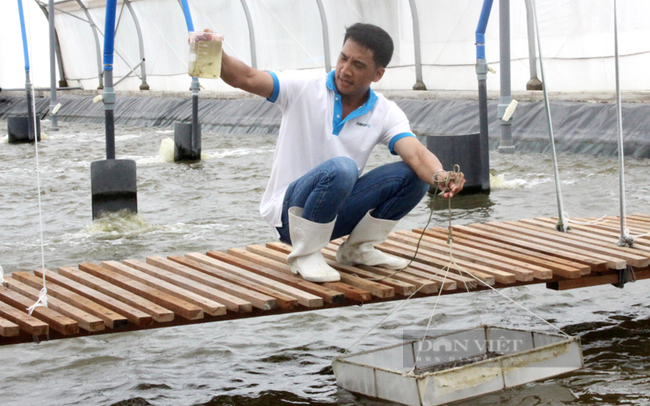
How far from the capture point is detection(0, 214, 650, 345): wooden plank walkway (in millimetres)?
3635

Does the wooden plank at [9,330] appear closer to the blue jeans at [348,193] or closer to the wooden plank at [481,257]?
the blue jeans at [348,193]

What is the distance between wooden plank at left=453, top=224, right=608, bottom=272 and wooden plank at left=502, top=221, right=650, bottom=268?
0.15 m

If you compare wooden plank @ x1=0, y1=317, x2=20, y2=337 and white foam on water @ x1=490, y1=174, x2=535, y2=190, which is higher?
white foam on water @ x1=490, y1=174, x2=535, y2=190

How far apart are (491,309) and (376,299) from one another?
1382 mm

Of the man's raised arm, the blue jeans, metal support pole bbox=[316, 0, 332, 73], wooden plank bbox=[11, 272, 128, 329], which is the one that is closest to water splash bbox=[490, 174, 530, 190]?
the blue jeans

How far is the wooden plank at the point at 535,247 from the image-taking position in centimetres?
444

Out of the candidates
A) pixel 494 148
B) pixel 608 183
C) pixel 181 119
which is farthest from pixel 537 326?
pixel 181 119

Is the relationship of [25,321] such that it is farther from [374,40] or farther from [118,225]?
[118,225]

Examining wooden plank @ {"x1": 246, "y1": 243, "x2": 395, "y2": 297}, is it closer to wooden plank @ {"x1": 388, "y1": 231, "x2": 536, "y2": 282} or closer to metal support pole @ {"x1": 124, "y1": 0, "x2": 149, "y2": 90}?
wooden plank @ {"x1": 388, "y1": 231, "x2": 536, "y2": 282}

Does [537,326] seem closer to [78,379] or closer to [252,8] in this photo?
[78,379]

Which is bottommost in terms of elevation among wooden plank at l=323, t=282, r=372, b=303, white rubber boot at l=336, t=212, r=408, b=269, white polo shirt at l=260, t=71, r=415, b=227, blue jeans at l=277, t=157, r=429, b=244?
wooden plank at l=323, t=282, r=372, b=303

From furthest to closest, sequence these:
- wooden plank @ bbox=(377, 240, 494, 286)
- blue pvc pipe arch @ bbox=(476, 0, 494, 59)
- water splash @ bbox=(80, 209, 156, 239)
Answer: blue pvc pipe arch @ bbox=(476, 0, 494, 59), water splash @ bbox=(80, 209, 156, 239), wooden plank @ bbox=(377, 240, 494, 286)

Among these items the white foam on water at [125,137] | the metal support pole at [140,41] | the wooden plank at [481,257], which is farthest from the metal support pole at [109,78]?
the metal support pole at [140,41]

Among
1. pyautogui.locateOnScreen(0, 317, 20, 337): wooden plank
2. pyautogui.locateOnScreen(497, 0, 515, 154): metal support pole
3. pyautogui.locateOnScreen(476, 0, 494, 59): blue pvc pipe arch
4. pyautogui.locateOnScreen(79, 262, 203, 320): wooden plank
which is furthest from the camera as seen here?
pyautogui.locateOnScreen(497, 0, 515, 154): metal support pole
